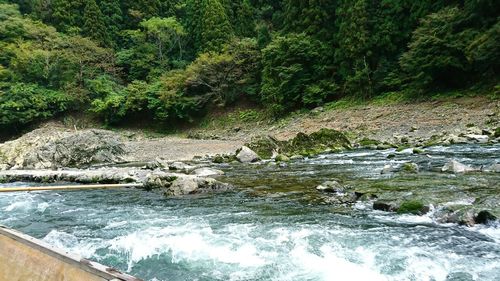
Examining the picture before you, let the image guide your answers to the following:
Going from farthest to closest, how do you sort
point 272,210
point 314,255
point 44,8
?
point 44,8, point 272,210, point 314,255

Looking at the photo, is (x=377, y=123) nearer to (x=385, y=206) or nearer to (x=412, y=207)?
(x=385, y=206)

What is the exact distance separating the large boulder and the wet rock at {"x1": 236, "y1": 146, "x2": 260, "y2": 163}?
719 centimetres

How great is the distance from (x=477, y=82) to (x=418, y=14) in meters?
5.29

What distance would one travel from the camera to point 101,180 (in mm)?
11703

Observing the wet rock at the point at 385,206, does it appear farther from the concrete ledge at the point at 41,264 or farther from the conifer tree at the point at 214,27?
the conifer tree at the point at 214,27

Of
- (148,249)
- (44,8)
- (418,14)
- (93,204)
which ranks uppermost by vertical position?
(44,8)

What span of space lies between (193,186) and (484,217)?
5896 millimetres

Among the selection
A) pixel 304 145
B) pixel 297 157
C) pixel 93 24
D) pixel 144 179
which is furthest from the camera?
pixel 93 24

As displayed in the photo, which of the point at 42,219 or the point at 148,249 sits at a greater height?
the point at 148,249

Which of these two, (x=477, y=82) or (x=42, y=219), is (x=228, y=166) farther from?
(x=477, y=82)

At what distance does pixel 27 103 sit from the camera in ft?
116

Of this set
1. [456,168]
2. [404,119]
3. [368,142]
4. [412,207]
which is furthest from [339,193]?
[404,119]

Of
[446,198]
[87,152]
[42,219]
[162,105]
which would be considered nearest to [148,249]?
[42,219]

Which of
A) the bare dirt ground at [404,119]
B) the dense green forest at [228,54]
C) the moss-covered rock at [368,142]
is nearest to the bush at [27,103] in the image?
the dense green forest at [228,54]
